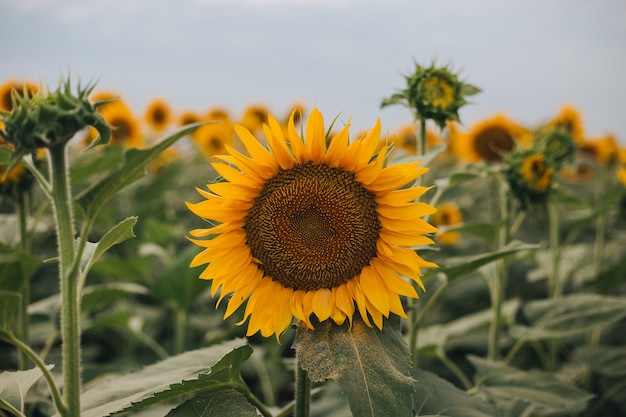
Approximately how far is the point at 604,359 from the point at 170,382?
82.9 inches

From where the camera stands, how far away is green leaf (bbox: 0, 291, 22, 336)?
130cm

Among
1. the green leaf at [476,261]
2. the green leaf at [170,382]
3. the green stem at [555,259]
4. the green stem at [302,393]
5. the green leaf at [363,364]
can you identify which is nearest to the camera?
the green leaf at [363,364]

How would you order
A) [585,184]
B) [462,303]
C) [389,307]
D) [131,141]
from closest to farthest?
[389,307]
[462,303]
[131,141]
[585,184]

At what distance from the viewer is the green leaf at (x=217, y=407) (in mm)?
1354

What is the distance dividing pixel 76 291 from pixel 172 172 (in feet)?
10.4

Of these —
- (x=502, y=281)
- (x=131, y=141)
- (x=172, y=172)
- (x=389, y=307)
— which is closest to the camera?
(x=389, y=307)

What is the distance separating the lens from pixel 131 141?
5355 mm

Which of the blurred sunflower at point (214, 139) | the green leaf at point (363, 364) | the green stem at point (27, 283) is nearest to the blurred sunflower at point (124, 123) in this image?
the blurred sunflower at point (214, 139)

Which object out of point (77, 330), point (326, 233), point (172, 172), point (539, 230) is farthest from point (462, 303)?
point (77, 330)

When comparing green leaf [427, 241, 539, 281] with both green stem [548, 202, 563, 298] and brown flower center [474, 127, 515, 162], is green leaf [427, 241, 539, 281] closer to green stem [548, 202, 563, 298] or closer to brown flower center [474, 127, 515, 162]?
green stem [548, 202, 563, 298]

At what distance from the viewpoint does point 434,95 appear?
1.89 metres

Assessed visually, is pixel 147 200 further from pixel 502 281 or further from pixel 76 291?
pixel 76 291

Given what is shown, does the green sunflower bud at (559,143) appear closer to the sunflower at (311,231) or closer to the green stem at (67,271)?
A: the sunflower at (311,231)

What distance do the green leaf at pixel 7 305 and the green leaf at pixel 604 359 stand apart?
2.30m
